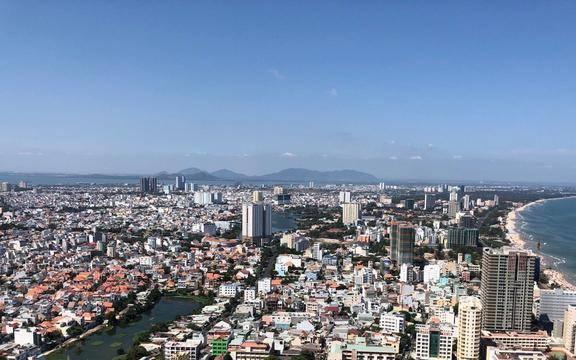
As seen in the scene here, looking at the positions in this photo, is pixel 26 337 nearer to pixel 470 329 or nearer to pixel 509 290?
pixel 470 329

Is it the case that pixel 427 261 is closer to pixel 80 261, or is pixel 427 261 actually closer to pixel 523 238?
pixel 523 238

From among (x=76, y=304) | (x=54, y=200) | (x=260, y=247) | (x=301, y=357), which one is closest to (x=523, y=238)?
(x=260, y=247)

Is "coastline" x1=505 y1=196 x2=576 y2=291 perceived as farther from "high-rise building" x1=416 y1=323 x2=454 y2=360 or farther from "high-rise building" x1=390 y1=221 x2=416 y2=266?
"high-rise building" x1=416 y1=323 x2=454 y2=360

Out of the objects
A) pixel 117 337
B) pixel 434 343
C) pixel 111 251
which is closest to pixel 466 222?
pixel 111 251

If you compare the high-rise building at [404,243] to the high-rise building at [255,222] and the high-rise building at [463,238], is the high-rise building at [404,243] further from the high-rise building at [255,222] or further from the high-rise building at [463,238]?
the high-rise building at [255,222]

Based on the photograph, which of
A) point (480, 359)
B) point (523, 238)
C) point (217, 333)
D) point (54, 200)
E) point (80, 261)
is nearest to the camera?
point (480, 359)

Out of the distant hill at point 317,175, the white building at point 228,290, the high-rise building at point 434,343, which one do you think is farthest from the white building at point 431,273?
the distant hill at point 317,175
